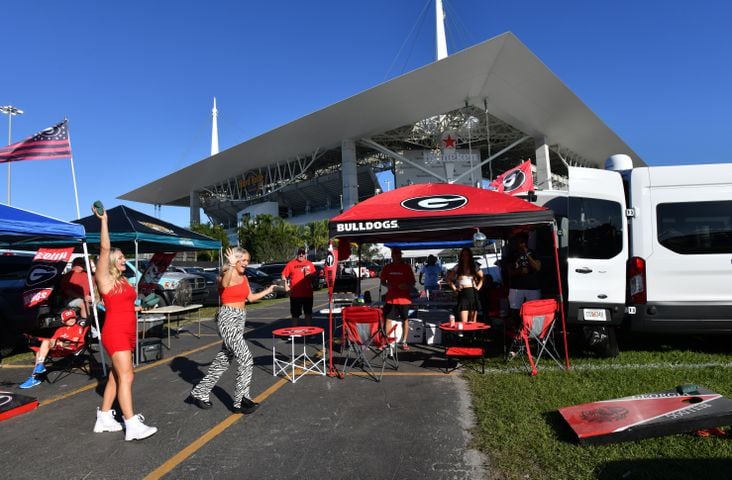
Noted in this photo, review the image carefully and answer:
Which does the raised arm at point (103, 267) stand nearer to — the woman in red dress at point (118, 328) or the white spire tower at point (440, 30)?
the woman in red dress at point (118, 328)

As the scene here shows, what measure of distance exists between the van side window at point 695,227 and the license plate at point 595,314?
131 centimetres

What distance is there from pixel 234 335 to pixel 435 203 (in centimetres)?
326

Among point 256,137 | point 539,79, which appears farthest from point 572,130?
point 256,137

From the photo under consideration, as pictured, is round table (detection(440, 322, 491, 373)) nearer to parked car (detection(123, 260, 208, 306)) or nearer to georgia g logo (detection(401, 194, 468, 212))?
georgia g logo (detection(401, 194, 468, 212))

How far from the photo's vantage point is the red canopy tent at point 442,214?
5.51 metres

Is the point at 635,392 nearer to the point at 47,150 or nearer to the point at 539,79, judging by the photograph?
the point at 47,150

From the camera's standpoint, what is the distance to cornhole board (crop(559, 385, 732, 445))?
10.9 feet

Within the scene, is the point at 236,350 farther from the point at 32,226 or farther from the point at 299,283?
the point at 299,283

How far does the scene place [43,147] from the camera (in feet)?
25.3

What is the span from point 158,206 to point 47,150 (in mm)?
87198

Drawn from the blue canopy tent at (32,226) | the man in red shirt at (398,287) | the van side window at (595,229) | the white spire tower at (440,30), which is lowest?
the man in red shirt at (398,287)

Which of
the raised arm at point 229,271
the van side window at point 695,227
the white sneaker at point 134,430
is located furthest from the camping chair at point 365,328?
the van side window at point 695,227

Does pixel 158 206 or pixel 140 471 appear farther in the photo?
pixel 158 206

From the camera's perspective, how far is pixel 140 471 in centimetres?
325
